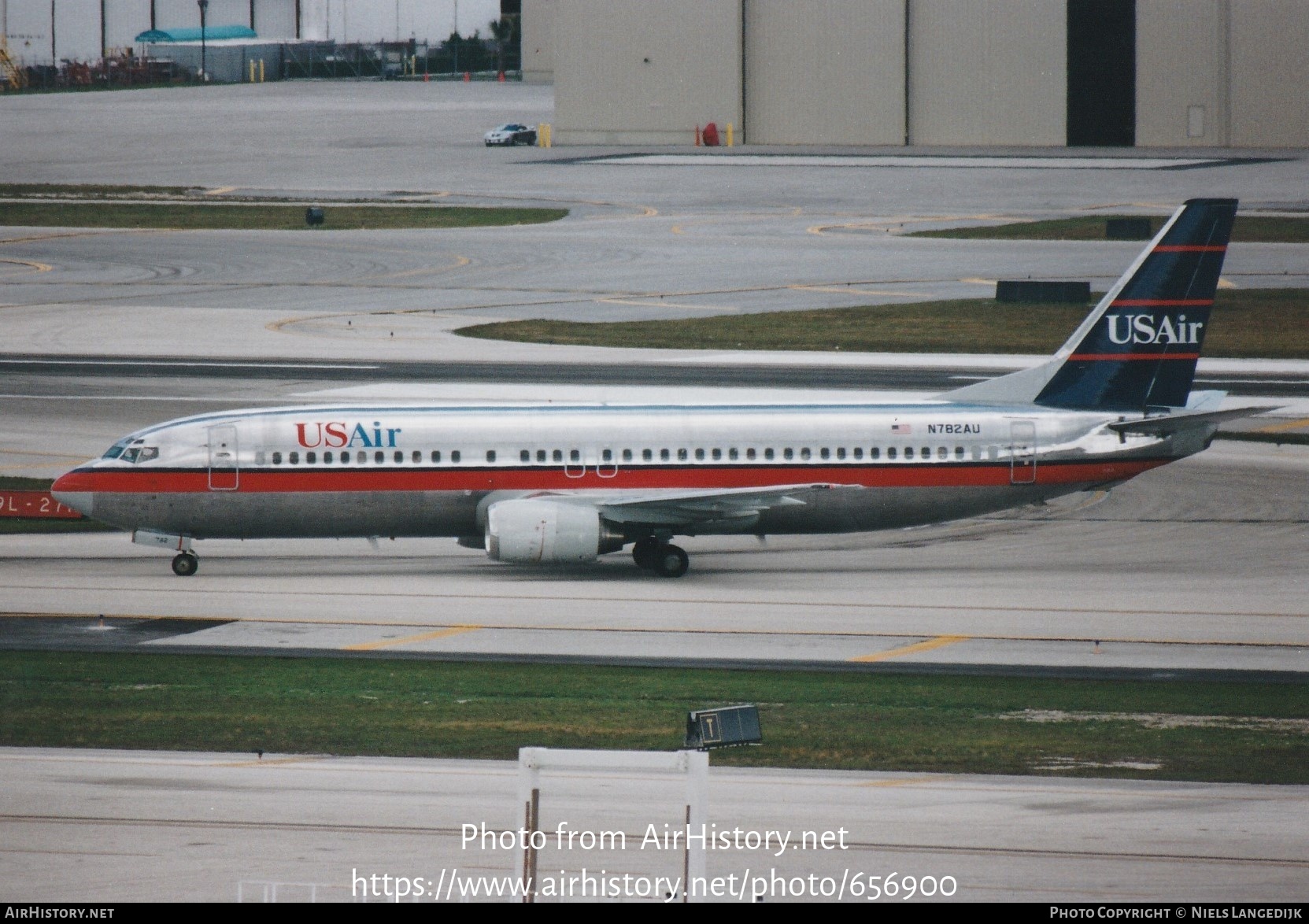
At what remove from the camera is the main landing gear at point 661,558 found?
4006 cm

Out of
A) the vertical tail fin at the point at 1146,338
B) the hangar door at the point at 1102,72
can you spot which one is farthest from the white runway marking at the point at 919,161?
the vertical tail fin at the point at 1146,338

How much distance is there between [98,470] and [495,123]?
457 ft

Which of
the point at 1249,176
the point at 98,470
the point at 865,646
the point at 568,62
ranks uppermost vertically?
the point at 568,62

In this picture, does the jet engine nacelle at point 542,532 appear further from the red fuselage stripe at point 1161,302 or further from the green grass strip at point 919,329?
the green grass strip at point 919,329

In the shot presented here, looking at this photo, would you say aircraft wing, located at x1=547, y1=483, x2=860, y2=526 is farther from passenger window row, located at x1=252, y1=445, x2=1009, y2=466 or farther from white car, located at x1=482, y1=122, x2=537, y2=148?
white car, located at x1=482, y1=122, x2=537, y2=148

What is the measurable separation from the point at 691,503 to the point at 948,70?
10169cm

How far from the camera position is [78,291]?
3349 inches

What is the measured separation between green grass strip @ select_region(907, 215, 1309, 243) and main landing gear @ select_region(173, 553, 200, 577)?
66481 millimetres

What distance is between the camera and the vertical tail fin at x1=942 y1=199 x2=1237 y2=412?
4144 cm

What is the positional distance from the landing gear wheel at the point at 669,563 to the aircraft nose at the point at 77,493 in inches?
491

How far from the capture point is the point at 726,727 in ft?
59.6

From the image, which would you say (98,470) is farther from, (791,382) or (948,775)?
(791,382)

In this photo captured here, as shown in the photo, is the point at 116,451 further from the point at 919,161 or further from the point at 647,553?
the point at 919,161

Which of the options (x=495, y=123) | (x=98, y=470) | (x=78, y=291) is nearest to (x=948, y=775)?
(x=98, y=470)
